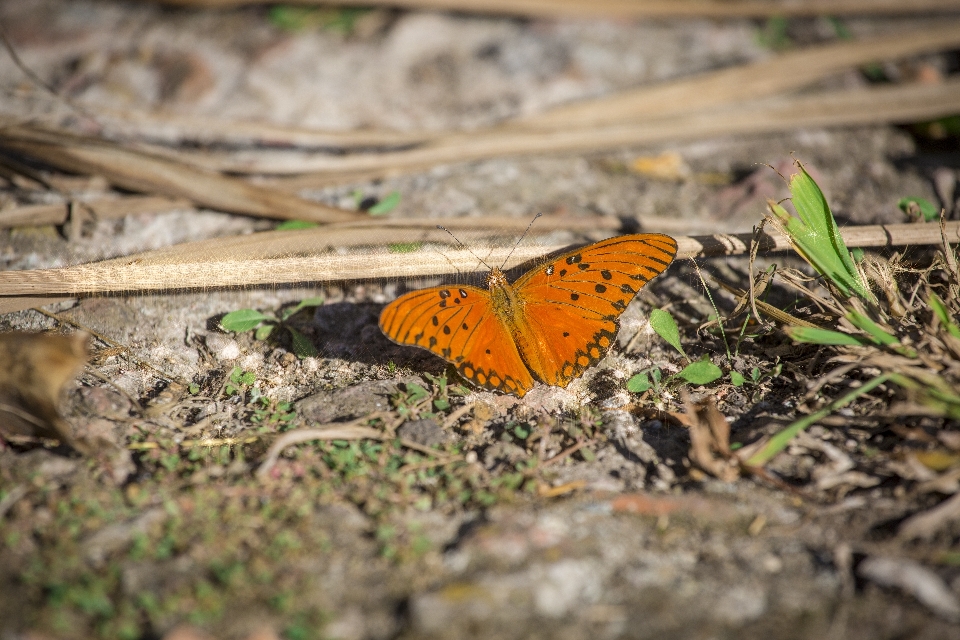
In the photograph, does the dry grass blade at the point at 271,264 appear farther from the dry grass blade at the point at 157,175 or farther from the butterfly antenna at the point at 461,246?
the dry grass blade at the point at 157,175

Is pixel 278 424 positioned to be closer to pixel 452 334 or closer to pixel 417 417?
pixel 417 417

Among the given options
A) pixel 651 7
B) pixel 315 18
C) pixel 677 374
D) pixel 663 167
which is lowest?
pixel 677 374

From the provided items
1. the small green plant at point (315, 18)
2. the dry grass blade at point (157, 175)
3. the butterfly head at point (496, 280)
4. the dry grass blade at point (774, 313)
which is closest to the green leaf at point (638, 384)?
the dry grass blade at point (774, 313)

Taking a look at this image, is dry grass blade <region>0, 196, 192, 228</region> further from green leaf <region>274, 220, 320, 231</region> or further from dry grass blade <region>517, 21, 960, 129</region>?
dry grass blade <region>517, 21, 960, 129</region>

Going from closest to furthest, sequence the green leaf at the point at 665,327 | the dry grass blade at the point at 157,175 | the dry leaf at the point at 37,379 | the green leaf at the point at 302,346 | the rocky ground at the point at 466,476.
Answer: the rocky ground at the point at 466,476, the dry leaf at the point at 37,379, the green leaf at the point at 665,327, the green leaf at the point at 302,346, the dry grass blade at the point at 157,175

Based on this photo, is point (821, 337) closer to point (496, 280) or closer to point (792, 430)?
point (792, 430)

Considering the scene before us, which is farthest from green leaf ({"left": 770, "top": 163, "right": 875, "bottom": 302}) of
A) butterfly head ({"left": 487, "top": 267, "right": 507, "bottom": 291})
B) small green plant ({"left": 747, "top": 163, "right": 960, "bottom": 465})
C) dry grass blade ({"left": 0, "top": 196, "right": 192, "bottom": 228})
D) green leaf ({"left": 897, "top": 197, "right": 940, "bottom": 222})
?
dry grass blade ({"left": 0, "top": 196, "right": 192, "bottom": 228})

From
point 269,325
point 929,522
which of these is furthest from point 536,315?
point 929,522
